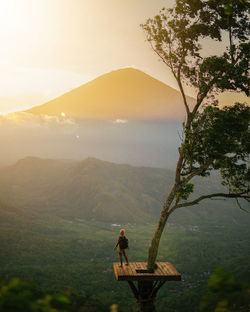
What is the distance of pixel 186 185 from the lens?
13898 mm

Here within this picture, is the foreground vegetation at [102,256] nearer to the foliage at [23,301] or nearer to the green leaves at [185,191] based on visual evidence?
the green leaves at [185,191]

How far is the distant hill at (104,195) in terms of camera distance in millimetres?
111062

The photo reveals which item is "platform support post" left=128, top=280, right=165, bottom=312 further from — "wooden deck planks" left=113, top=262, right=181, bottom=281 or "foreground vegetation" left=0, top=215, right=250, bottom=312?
"foreground vegetation" left=0, top=215, right=250, bottom=312

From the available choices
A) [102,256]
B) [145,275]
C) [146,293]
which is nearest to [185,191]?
[145,275]

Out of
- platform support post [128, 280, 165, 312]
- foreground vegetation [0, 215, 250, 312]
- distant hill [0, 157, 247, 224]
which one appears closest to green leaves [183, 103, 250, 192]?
platform support post [128, 280, 165, 312]

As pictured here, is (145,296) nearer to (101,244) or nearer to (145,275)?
(145,275)

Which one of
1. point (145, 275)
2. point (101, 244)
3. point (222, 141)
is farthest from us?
point (101, 244)

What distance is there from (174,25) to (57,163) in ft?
546

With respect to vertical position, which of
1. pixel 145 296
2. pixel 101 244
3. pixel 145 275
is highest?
pixel 145 275

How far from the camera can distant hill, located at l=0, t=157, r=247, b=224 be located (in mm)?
111062

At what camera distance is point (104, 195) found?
12044cm

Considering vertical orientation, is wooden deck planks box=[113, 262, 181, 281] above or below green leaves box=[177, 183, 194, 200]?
below

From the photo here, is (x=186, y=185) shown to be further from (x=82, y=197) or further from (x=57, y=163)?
(x=57, y=163)

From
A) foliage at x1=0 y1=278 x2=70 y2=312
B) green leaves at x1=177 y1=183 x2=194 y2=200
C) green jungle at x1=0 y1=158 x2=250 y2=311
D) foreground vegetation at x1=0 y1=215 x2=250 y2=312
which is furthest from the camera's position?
foreground vegetation at x1=0 y1=215 x2=250 y2=312
